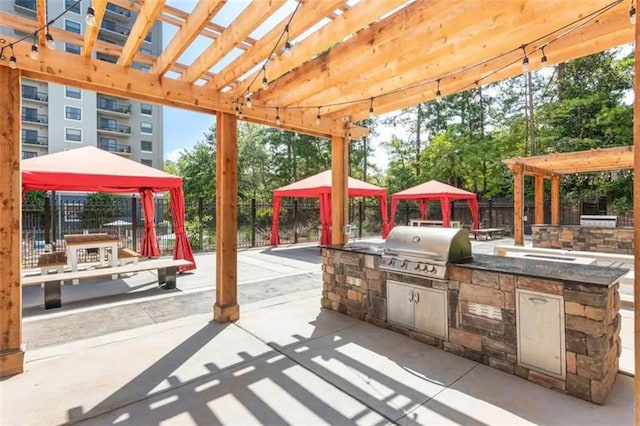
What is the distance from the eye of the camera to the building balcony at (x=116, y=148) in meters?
27.9

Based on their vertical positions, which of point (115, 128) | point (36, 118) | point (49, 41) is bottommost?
point (49, 41)

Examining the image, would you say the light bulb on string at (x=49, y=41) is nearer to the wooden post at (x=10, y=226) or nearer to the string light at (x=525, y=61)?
the wooden post at (x=10, y=226)

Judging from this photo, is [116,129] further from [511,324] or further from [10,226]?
[511,324]

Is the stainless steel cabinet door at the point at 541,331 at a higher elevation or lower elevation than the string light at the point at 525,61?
lower

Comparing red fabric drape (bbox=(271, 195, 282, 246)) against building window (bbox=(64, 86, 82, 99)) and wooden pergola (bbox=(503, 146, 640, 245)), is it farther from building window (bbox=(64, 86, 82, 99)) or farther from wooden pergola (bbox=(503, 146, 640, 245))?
building window (bbox=(64, 86, 82, 99))

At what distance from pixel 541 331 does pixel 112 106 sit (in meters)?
34.0

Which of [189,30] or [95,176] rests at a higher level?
[189,30]

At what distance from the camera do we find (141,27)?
2.51 metres

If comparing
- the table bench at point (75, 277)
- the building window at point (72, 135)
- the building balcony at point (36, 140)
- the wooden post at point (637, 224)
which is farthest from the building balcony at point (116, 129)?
the wooden post at point (637, 224)

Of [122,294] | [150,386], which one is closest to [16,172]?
[150,386]

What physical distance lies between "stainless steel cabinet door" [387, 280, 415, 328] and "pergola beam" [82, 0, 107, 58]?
349 cm

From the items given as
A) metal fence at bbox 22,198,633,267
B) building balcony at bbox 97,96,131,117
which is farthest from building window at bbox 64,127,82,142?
metal fence at bbox 22,198,633,267

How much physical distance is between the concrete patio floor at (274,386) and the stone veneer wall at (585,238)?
7881 mm

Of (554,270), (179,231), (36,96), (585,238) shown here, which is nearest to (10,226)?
(179,231)
